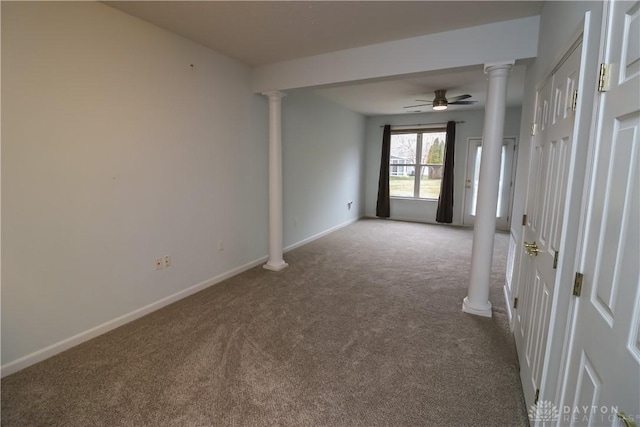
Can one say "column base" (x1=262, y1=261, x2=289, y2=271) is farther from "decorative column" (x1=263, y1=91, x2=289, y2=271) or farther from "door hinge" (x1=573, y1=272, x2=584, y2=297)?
"door hinge" (x1=573, y1=272, x2=584, y2=297)

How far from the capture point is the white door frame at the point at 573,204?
113cm

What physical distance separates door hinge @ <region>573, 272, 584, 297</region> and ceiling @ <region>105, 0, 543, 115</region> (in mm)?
2050

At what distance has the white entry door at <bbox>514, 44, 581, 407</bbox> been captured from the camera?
1.40m

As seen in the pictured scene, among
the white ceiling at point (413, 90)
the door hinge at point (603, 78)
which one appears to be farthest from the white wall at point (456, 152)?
the door hinge at point (603, 78)

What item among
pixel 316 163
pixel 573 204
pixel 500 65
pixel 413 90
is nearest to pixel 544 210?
pixel 573 204

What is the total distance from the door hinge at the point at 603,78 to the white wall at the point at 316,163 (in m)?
3.19

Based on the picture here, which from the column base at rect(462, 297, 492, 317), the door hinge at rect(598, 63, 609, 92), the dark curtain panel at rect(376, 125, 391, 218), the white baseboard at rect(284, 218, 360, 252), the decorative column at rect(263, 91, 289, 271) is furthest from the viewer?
the dark curtain panel at rect(376, 125, 391, 218)

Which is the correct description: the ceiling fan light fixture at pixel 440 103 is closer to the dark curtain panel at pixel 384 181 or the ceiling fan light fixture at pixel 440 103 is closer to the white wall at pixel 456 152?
the white wall at pixel 456 152

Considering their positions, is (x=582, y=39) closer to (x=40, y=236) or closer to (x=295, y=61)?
(x=295, y=61)

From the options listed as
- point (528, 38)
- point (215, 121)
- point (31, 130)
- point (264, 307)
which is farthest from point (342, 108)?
point (31, 130)

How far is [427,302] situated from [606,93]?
2425 mm

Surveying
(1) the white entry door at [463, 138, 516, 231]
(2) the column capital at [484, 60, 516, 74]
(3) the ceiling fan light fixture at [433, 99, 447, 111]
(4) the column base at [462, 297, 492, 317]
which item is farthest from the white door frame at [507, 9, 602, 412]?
(1) the white entry door at [463, 138, 516, 231]

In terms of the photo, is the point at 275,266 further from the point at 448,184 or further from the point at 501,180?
the point at 501,180

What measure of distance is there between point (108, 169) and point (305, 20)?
195cm
